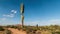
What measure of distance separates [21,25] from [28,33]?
4.70 m

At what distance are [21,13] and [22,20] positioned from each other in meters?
1.07

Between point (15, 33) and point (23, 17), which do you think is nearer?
point (15, 33)

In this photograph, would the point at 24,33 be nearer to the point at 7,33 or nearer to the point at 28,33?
the point at 28,33

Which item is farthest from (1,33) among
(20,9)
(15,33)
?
(20,9)

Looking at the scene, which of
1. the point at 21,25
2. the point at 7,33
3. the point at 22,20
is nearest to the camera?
the point at 7,33

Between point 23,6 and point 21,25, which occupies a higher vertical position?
point 23,6

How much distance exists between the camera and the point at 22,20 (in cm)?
2081

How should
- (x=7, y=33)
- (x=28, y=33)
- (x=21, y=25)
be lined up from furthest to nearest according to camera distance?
(x=21, y=25) → (x=28, y=33) → (x=7, y=33)

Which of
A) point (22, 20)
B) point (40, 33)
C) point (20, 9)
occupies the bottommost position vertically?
point (40, 33)

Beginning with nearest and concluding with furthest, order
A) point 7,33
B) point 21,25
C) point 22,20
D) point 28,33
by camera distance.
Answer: point 7,33
point 28,33
point 22,20
point 21,25

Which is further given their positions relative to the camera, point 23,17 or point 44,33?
point 23,17

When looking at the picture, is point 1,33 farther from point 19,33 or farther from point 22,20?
point 22,20

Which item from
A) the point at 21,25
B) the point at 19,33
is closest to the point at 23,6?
the point at 21,25

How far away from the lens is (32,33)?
1748 cm
